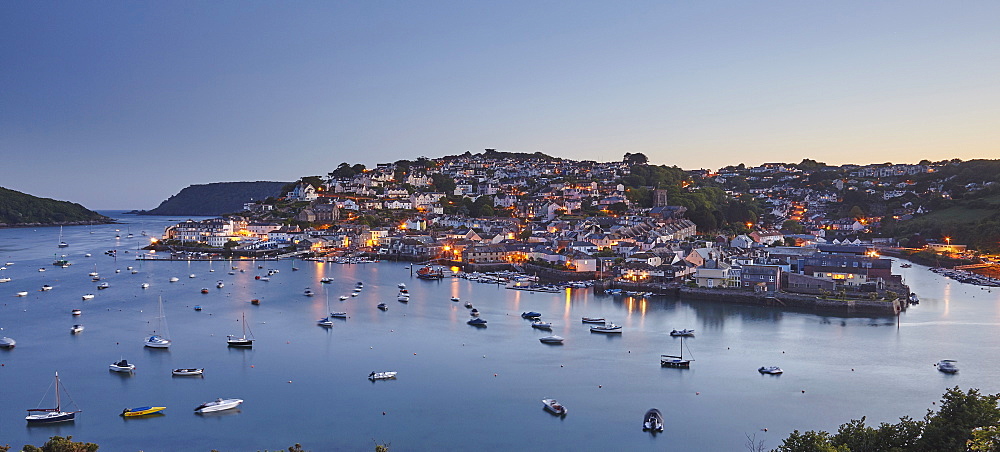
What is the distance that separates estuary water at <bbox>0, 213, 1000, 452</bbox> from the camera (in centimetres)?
836

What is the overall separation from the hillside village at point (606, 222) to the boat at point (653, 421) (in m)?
9.99

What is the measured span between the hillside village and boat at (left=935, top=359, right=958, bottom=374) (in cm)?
529

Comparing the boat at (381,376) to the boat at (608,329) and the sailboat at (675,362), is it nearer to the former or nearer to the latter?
the sailboat at (675,362)

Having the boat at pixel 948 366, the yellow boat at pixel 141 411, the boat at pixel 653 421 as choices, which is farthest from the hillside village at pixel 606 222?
the yellow boat at pixel 141 411

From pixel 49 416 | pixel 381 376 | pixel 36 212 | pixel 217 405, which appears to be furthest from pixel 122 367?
pixel 36 212

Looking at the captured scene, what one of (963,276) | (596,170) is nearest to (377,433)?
(963,276)

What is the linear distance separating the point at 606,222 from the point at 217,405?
79.2 ft

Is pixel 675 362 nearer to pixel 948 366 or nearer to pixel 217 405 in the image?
pixel 948 366

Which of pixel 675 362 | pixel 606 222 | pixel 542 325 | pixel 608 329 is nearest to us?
pixel 675 362

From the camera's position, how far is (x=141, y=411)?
28.7ft

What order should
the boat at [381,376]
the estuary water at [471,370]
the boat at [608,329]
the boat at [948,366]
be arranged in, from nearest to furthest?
the estuary water at [471,370] → the boat at [381,376] → the boat at [948,366] → the boat at [608,329]

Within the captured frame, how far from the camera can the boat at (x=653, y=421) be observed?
840 centimetres

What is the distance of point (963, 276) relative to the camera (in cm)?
2155

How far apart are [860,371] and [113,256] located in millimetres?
28460
